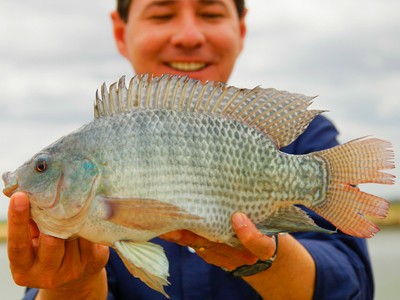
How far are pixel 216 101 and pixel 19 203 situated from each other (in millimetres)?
704

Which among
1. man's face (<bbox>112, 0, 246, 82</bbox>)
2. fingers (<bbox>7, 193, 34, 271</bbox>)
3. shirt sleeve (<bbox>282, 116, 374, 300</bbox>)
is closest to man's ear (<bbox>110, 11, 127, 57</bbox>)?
man's face (<bbox>112, 0, 246, 82</bbox>)

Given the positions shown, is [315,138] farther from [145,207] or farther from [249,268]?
[145,207]

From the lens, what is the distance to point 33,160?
1.87 m

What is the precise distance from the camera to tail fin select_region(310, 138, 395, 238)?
1.96 meters

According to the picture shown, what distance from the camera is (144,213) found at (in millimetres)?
1779

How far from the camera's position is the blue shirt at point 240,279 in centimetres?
278

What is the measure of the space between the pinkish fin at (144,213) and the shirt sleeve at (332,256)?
1.07m

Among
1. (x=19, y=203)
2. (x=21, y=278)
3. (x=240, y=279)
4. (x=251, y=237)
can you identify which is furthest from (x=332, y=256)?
(x=19, y=203)

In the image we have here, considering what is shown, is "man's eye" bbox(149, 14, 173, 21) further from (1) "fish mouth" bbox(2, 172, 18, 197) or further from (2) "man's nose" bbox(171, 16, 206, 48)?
(1) "fish mouth" bbox(2, 172, 18, 197)

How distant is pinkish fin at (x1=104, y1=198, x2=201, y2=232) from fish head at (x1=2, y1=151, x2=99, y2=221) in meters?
0.09

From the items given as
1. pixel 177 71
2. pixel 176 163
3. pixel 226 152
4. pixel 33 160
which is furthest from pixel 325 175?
pixel 177 71

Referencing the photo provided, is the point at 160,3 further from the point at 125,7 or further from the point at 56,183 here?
Result: the point at 56,183

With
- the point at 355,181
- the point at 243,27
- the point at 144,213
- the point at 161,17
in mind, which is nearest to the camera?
the point at 144,213

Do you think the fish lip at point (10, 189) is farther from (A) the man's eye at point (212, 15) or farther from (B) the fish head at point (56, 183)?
(A) the man's eye at point (212, 15)
